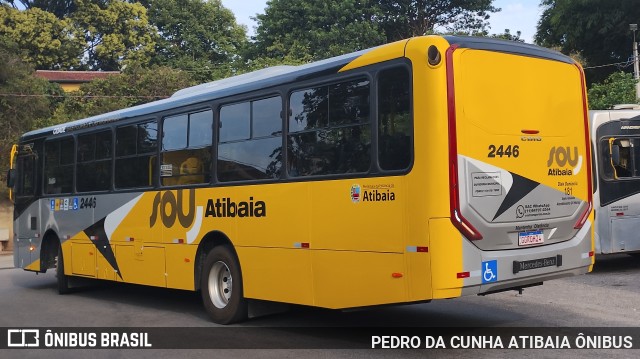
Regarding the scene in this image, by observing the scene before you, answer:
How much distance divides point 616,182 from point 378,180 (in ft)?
28.7

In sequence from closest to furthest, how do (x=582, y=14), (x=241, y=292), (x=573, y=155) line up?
1. (x=573, y=155)
2. (x=241, y=292)
3. (x=582, y=14)

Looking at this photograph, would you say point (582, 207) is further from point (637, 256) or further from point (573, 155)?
point (637, 256)

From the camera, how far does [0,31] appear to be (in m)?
53.2

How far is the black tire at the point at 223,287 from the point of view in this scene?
9.34m

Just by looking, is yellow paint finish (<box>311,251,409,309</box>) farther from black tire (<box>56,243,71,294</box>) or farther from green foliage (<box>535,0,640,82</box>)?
green foliage (<box>535,0,640,82</box>)

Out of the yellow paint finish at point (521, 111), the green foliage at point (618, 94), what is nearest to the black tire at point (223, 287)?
the yellow paint finish at point (521, 111)

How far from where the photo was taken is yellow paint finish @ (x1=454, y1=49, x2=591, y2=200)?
717 cm

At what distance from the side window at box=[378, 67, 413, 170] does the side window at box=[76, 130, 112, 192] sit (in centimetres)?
651

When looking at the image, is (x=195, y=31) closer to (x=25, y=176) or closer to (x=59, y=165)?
(x=25, y=176)

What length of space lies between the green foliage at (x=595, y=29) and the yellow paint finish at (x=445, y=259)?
88.7 ft

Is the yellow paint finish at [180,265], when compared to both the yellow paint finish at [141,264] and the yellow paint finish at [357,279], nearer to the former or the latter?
the yellow paint finish at [141,264]

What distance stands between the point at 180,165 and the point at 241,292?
2.40 metres

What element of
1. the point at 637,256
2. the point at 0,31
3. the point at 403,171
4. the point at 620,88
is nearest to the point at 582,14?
the point at 620,88

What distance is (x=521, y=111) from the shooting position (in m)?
7.65
